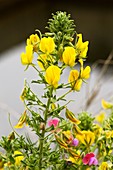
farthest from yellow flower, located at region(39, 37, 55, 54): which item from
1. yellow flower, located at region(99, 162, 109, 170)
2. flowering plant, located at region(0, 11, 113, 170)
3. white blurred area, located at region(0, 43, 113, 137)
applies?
white blurred area, located at region(0, 43, 113, 137)

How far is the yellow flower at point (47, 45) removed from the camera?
34cm

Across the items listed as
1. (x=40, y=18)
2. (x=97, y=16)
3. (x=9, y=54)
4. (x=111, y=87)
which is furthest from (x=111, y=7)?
(x=111, y=87)

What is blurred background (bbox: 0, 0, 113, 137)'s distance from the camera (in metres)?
1.81

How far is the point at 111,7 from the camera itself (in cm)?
282

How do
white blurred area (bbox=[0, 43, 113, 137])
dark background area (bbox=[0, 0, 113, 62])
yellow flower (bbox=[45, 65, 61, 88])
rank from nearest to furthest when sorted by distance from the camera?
yellow flower (bbox=[45, 65, 61, 88])
white blurred area (bbox=[0, 43, 113, 137])
dark background area (bbox=[0, 0, 113, 62])

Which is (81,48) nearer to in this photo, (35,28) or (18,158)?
(18,158)

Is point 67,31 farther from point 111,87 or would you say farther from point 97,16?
point 97,16

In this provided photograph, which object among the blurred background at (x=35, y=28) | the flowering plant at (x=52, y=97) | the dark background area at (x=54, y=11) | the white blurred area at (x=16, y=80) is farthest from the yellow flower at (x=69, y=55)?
the dark background area at (x=54, y=11)

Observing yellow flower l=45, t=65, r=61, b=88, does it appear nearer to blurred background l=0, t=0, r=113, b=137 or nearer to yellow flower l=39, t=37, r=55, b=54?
yellow flower l=39, t=37, r=55, b=54

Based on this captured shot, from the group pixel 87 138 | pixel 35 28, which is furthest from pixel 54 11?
pixel 87 138

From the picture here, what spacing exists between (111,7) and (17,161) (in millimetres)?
2522

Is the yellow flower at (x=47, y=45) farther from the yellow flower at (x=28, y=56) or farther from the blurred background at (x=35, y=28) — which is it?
the blurred background at (x=35, y=28)

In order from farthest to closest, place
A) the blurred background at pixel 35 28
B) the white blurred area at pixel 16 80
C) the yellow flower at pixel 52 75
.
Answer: the blurred background at pixel 35 28, the white blurred area at pixel 16 80, the yellow flower at pixel 52 75

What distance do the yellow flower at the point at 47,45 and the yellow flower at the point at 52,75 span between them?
0.02m
